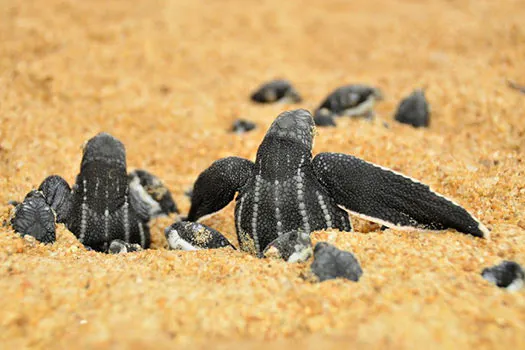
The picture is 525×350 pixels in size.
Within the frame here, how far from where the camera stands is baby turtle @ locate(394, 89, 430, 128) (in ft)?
13.1

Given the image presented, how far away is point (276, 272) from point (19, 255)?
1.16 metres

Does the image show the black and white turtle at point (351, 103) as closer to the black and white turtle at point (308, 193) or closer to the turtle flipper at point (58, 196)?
the black and white turtle at point (308, 193)

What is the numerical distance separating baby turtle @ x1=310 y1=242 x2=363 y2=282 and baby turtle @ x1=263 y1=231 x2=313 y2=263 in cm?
10

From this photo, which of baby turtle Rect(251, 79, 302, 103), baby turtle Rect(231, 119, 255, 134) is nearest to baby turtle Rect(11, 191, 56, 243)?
baby turtle Rect(231, 119, 255, 134)

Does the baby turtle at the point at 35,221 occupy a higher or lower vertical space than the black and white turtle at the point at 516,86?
lower

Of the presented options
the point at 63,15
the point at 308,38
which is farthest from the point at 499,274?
the point at 63,15

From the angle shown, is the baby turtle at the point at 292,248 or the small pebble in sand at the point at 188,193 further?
the small pebble in sand at the point at 188,193

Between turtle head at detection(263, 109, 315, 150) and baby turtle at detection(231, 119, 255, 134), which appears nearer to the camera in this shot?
turtle head at detection(263, 109, 315, 150)

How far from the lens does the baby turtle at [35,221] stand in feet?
7.61

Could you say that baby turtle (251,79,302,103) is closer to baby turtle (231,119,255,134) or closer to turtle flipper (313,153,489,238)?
baby turtle (231,119,255,134)

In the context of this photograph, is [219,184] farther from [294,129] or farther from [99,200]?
[99,200]

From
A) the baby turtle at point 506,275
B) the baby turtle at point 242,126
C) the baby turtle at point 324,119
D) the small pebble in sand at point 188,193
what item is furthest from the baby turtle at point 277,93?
the baby turtle at point 506,275

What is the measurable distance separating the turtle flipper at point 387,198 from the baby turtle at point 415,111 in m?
1.84

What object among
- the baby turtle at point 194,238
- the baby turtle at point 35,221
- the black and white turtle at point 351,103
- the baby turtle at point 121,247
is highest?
the black and white turtle at point 351,103
